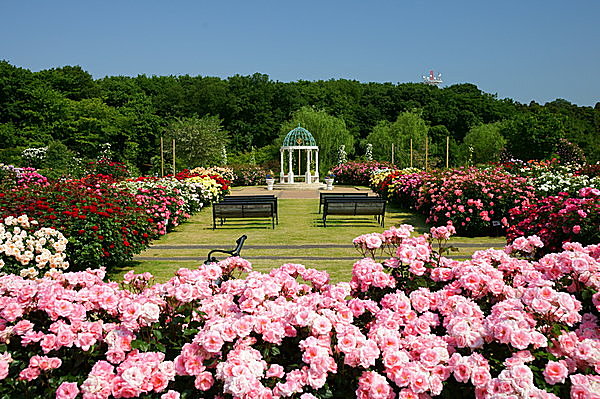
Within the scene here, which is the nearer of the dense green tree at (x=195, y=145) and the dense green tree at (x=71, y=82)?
the dense green tree at (x=195, y=145)

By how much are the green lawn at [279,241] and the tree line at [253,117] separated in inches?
756

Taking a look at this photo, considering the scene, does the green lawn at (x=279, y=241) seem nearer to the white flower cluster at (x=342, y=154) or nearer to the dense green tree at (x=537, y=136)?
the white flower cluster at (x=342, y=154)

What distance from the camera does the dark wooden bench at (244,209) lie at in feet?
37.4

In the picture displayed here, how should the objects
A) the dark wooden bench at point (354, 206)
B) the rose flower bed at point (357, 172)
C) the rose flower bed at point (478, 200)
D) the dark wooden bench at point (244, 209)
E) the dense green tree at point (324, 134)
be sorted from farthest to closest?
the dense green tree at point (324, 134), the rose flower bed at point (357, 172), the dark wooden bench at point (354, 206), the dark wooden bench at point (244, 209), the rose flower bed at point (478, 200)

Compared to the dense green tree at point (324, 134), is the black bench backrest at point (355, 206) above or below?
below

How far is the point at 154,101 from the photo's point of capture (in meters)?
44.1

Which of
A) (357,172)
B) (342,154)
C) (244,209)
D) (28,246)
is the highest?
(342,154)

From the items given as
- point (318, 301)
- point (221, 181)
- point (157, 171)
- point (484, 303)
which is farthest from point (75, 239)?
point (157, 171)

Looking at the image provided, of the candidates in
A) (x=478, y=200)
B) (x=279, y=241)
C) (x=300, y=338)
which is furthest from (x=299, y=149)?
(x=300, y=338)

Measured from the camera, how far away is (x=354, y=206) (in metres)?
11.6

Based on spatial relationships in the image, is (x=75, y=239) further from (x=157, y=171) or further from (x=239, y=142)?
(x=239, y=142)

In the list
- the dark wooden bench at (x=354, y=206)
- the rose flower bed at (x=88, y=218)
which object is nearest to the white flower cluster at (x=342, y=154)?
the dark wooden bench at (x=354, y=206)

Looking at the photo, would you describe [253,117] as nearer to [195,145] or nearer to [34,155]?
[195,145]

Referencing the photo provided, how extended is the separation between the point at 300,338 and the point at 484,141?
146 feet
